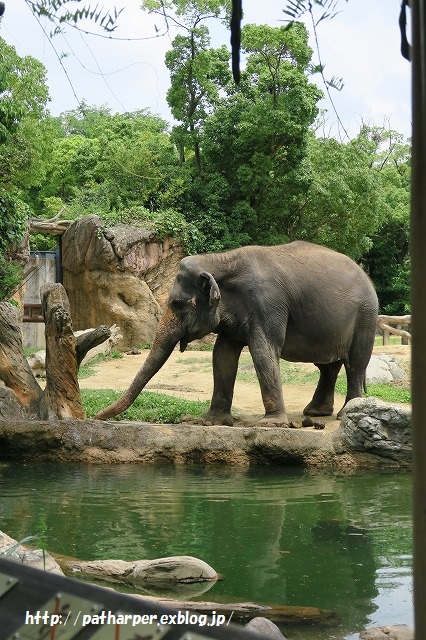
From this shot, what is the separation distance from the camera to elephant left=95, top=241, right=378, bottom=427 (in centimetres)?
1139

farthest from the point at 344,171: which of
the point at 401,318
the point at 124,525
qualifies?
the point at 124,525

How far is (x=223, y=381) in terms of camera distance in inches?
461

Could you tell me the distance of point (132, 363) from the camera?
750 inches

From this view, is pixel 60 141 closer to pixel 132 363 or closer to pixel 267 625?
pixel 132 363

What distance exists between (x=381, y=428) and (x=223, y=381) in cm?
277

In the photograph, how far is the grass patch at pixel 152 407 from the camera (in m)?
11.5

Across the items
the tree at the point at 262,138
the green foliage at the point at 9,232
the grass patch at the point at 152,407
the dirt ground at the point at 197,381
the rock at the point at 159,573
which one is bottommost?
the dirt ground at the point at 197,381

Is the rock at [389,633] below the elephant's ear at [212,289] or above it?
below

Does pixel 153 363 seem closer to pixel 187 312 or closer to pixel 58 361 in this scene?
pixel 187 312

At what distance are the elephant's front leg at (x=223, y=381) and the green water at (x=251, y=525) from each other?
181 centimetres

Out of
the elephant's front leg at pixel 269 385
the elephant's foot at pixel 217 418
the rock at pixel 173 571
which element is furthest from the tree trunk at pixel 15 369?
the rock at pixel 173 571

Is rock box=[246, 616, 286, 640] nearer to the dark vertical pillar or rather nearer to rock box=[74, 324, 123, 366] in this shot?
the dark vertical pillar

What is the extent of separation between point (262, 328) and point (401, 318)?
11.5 metres

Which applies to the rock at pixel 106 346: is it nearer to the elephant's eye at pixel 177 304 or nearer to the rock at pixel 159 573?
the elephant's eye at pixel 177 304
